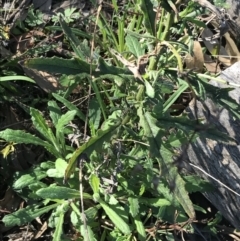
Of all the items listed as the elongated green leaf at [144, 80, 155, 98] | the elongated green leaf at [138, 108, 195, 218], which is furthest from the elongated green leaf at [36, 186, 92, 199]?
the elongated green leaf at [144, 80, 155, 98]

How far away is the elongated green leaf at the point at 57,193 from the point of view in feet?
5.79

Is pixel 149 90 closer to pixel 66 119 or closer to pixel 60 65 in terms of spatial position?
pixel 60 65

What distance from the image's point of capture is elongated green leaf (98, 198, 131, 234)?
5.87 ft

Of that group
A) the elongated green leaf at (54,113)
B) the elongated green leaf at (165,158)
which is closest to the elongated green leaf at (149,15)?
the elongated green leaf at (165,158)

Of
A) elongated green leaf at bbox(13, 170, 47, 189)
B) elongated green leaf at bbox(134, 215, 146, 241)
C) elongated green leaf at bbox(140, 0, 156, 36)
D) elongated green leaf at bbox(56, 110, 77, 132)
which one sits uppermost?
elongated green leaf at bbox(140, 0, 156, 36)

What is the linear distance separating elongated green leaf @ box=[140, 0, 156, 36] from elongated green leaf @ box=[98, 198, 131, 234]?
72 centimetres

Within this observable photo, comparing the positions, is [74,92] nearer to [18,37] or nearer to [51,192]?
[18,37]

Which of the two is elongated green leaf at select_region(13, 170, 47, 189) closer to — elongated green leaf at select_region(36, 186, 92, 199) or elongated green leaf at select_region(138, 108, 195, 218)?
elongated green leaf at select_region(36, 186, 92, 199)

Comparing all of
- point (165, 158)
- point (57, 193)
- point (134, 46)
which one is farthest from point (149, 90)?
point (57, 193)

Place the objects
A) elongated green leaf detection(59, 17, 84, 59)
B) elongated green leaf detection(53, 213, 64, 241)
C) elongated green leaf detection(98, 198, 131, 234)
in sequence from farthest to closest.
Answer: elongated green leaf detection(53, 213, 64, 241) → elongated green leaf detection(98, 198, 131, 234) → elongated green leaf detection(59, 17, 84, 59)

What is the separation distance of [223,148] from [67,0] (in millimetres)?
1134

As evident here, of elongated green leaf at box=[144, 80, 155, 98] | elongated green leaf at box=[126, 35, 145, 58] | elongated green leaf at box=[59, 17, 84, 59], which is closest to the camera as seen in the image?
elongated green leaf at box=[144, 80, 155, 98]

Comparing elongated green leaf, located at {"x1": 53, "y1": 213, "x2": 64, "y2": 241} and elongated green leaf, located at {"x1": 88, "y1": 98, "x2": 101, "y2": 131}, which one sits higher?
elongated green leaf, located at {"x1": 88, "y1": 98, "x2": 101, "y2": 131}

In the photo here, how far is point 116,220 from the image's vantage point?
5.96ft
